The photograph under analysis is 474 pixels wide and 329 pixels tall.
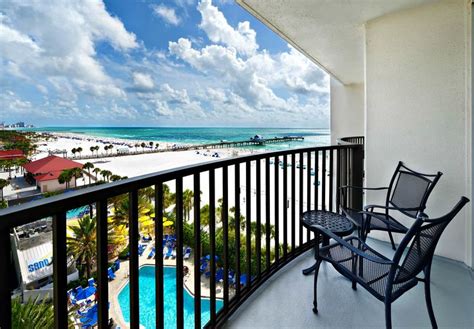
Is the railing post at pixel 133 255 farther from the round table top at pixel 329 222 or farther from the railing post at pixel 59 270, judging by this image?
the round table top at pixel 329 222

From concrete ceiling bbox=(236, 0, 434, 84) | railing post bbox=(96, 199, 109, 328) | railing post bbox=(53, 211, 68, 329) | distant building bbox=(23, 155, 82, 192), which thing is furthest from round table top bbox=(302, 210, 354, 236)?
distant building bbox=(23, 155, 82, 192)

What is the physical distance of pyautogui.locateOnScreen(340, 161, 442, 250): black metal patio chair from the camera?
189 centimetres

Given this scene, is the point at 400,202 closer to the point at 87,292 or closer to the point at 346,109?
the point at 87,292

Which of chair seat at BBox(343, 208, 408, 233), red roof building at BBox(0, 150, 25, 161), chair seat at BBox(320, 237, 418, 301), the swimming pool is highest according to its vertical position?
red roof building at BBox(0, 150, 25, 161)

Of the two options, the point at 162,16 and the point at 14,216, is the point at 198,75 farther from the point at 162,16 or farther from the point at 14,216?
the point at 14,216

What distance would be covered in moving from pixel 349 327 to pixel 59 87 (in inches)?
1009

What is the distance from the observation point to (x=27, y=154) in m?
8.31

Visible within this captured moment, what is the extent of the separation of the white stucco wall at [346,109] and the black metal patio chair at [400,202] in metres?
4.55

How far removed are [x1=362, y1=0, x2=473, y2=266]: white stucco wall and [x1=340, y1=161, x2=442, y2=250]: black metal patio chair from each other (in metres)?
0.18

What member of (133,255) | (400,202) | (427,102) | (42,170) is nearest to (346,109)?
(427,102)

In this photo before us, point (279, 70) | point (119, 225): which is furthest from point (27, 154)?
point (279, 70)

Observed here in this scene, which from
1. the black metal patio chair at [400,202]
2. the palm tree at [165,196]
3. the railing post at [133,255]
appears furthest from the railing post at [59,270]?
the black metal patio chair at [400,202]

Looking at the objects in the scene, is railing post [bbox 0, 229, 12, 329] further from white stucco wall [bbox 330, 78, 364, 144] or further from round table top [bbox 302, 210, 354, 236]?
white stucco wall [bbox 330, 78, 364, 144]

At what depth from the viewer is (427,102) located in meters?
2.26
